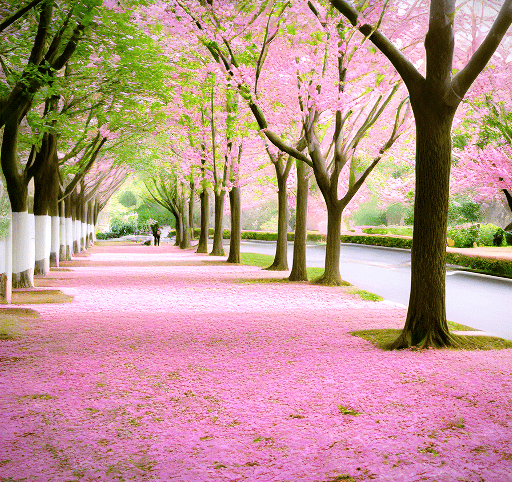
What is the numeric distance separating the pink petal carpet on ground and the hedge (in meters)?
11.0

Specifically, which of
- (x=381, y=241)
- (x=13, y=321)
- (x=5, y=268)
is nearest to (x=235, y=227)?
(x=381, y=241)

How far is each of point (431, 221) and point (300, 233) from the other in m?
11.3

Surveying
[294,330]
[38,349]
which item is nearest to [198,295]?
[294,330]

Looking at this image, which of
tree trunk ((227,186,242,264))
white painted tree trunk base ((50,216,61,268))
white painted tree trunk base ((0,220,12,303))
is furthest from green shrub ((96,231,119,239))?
white painted tree trunk base ((0,220,12,303))

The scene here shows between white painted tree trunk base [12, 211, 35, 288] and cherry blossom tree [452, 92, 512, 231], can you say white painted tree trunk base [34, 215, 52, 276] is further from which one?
cherry blossom tree [452, 92, 512, 231]

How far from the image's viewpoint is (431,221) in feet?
28.2

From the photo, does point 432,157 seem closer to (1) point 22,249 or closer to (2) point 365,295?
(2) point 365,295

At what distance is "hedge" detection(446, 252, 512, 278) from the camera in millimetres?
20219

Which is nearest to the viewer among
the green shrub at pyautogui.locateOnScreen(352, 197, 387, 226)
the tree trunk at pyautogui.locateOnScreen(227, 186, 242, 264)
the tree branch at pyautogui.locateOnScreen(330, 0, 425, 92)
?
the tree branch at pyautogui.locateOnScreen(330, 0, 425, 92)

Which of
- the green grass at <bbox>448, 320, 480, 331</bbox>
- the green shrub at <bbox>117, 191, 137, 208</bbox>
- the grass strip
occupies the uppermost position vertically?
the green shrub at <bbox>117, 191, 137, 208</bbox>

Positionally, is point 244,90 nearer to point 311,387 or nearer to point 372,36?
point 372,36

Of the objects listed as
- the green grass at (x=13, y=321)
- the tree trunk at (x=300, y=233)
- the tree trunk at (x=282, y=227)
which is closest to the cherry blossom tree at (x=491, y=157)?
the tree trunk at (x=300, y=233)

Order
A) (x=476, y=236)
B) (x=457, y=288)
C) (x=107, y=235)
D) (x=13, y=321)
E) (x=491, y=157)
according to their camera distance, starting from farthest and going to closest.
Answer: (x=107, y=235) → (x=476, y=236) → (x=491, y=157) → (x=457, y=288) → (x=13, y=321)

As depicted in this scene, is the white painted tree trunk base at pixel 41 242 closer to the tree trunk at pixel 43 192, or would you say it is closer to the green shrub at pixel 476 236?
the tree trunk at pixel 43 192
